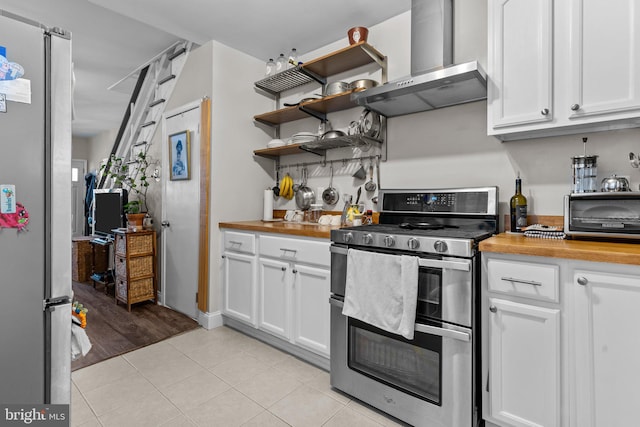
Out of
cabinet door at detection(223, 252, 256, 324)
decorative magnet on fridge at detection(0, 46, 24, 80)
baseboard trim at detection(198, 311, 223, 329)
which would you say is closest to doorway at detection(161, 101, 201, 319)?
baseboard trim at detection(198, 311, 223, 329)

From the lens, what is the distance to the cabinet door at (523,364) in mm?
1358

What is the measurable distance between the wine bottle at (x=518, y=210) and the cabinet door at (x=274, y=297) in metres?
1.45

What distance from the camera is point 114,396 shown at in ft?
6.25

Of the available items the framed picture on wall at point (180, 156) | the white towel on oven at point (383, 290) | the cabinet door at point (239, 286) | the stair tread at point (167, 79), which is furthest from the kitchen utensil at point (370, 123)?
the stair tread at point (167, 79)

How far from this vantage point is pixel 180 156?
3.21 meters

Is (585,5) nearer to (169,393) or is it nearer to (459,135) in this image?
(459,135)

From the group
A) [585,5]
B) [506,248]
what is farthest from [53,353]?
[585,5]

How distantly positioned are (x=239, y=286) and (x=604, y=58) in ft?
8.78

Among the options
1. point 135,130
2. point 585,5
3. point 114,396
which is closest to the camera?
point 585,5

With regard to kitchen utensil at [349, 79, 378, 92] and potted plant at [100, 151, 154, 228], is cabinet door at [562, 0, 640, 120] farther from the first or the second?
potted plant at [100, 151, 154, 228]

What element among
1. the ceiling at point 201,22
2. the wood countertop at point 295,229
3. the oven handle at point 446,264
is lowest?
the oven handle at point 446,264

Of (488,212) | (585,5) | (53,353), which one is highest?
(585,5)

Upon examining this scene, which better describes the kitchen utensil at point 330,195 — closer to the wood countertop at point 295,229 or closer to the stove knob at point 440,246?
the wood countertop at point 295,229

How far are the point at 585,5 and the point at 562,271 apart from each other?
1251mm
